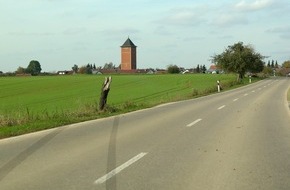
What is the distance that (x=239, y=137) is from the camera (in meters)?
12.2

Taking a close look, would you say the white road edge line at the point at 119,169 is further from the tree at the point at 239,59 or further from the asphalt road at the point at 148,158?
the tree at the point at 239,59

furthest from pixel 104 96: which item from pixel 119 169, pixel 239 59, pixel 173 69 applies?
pixel 173 69

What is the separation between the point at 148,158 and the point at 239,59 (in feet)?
288

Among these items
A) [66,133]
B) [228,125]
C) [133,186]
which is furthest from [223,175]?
[228,125]

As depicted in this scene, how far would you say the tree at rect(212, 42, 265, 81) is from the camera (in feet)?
309

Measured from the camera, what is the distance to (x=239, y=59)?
93.8 meters

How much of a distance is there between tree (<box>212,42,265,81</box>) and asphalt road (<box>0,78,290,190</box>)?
81329mm

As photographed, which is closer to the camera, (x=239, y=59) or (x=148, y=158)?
(x=148, y=158)

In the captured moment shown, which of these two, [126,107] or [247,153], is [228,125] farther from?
[126,107]

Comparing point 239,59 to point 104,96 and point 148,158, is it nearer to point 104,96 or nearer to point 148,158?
point 104,96

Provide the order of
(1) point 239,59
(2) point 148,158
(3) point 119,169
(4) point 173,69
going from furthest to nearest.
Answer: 1. (4) point 173,69
2. (1) point 239,59
3. (2) point 148,158
4. (3) point 119,169

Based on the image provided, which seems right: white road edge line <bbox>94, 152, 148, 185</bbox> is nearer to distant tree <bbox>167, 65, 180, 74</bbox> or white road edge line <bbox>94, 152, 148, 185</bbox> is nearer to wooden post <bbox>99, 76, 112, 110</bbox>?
wooden post <bbox>99, 76, 112, 110</bbox>

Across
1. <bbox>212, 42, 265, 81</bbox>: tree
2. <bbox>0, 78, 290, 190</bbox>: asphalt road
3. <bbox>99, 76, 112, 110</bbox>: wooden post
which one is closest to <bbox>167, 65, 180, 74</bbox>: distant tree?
<bbox>212, 42, 265, 81</bbox>: tree

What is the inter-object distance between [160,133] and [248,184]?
20.6 feet
